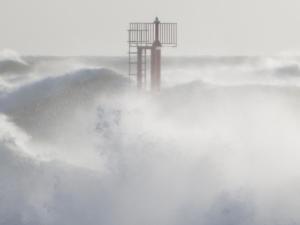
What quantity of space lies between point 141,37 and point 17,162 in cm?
799

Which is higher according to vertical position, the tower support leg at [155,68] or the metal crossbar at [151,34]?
the metal crossbar at [151,34]

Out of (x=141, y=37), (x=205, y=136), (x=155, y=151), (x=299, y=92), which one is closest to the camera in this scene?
(x=155, y=151)

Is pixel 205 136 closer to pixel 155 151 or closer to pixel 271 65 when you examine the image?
pixel 155 151

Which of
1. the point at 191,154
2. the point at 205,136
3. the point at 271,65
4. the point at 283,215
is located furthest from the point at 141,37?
the point at 271,65

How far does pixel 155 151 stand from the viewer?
70.6ft

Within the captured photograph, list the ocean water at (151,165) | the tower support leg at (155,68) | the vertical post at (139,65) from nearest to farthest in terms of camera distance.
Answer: the ocean water at (151,165), the tower support leg at (155,68), the vertical post at (139,65)

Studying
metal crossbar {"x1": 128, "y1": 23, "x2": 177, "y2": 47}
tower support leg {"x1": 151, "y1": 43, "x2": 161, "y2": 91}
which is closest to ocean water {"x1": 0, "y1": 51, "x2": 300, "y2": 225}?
tower support leg {"x1": 151, "y1": 43, "x2": 161, "y2": 91}

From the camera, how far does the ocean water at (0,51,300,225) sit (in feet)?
64.5

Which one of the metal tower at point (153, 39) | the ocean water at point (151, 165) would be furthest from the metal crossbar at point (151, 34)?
the ocean water at point (151, 165)

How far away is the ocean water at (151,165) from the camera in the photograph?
64.5 feet

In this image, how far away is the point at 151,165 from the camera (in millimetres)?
21062

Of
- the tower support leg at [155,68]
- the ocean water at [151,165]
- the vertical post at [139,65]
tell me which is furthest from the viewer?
the vertical post at [139,65]

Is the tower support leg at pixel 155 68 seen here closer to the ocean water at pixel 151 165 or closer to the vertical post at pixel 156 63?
the vertical post at pixel 156 63

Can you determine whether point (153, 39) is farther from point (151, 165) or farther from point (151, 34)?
point (151, 165)
